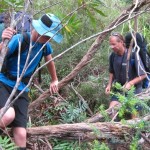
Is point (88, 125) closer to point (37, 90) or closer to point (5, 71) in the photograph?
point (5, 71)

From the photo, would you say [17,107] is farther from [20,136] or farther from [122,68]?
[122,68]

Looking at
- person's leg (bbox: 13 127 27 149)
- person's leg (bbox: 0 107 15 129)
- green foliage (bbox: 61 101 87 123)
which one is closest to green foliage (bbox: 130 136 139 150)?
person's leg (bbox: 13 127 27 149)

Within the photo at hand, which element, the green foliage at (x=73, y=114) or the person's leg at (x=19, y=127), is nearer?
the person's leg at (x=19, y=127)

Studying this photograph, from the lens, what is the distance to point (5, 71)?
122 inches

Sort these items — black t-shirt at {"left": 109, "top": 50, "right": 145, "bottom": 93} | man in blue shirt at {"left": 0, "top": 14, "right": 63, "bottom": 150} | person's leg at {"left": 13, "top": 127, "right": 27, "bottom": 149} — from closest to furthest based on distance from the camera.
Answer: man in blue shirt at {"left": 0, "top": 14, "right": 63, "bottom": 150} < person's leg at {"left": 13, "top": 127, "right": 27, "bottom": 149} < black t-shirt at {"left": 109, "top": 50, "right": 145, "bottom": 93}

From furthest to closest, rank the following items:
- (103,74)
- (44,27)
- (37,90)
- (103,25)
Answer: (103,25) < (103,74) < (37,90) < (44,27)

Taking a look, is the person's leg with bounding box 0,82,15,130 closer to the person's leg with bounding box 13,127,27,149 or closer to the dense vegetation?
the person's leg with bounding box 13,127,27,149

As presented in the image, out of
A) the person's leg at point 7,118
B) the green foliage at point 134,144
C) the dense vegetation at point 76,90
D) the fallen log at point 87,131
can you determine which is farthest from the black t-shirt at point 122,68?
the person's leg at point 7,118

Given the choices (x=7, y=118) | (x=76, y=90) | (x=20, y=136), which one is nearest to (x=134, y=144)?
(x=20, y=136)

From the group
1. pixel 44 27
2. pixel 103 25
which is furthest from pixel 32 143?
pixel 103 25

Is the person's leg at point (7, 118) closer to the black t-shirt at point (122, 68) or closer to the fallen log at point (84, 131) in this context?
the fallen log at point (84, 131)

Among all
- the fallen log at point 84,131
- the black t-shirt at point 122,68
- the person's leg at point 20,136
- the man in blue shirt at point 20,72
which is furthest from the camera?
the black t-shirt at point 122,68

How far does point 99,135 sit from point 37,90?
2409 mm

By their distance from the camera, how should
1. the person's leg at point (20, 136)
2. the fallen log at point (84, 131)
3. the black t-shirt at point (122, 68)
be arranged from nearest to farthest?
the person's leg at point (20, 136) < the fallen log at point (84, 131) < the black t-shirt at point (122, 68)
